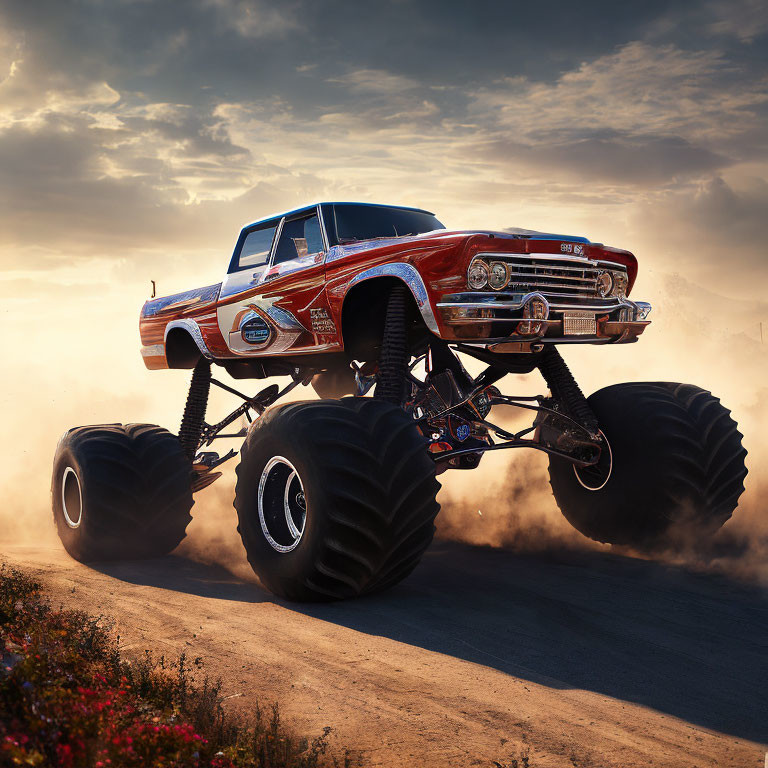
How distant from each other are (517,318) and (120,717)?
3838 millimetres

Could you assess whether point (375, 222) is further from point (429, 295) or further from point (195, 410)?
point (195, 410)

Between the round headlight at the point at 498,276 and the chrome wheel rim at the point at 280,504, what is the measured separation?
2.05 m

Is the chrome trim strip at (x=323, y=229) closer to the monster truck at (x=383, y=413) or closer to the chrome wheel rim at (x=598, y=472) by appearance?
the monster truck at (x=383, y=413)

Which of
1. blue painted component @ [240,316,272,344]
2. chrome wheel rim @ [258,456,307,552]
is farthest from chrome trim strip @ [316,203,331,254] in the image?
chrome wheel rim @ [258,456,307,552]

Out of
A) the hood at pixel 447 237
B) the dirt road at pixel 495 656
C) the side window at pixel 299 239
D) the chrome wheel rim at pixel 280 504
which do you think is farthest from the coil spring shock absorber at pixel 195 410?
the chrome wheel rim at pixel 280 504

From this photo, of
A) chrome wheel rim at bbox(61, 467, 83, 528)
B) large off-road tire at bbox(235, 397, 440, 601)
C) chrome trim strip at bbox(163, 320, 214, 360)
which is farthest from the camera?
chrome trim strip at bbox(163, 320, 214, 360)

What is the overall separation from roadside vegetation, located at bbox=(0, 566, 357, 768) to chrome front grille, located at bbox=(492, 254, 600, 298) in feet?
11.7

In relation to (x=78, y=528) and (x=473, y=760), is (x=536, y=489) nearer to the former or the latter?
(x=78, y=528)

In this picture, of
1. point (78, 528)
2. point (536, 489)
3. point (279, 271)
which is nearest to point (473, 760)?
point (279, 271)

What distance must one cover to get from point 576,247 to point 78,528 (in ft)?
18.3

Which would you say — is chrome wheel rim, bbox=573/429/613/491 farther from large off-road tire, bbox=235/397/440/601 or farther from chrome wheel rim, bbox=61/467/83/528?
chrome wheel rim, bbox=61/467/83/528

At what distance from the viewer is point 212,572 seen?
26.0 ft

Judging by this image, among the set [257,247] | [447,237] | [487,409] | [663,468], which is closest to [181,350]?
[257,247]

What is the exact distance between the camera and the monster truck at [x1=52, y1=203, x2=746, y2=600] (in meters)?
5.84
